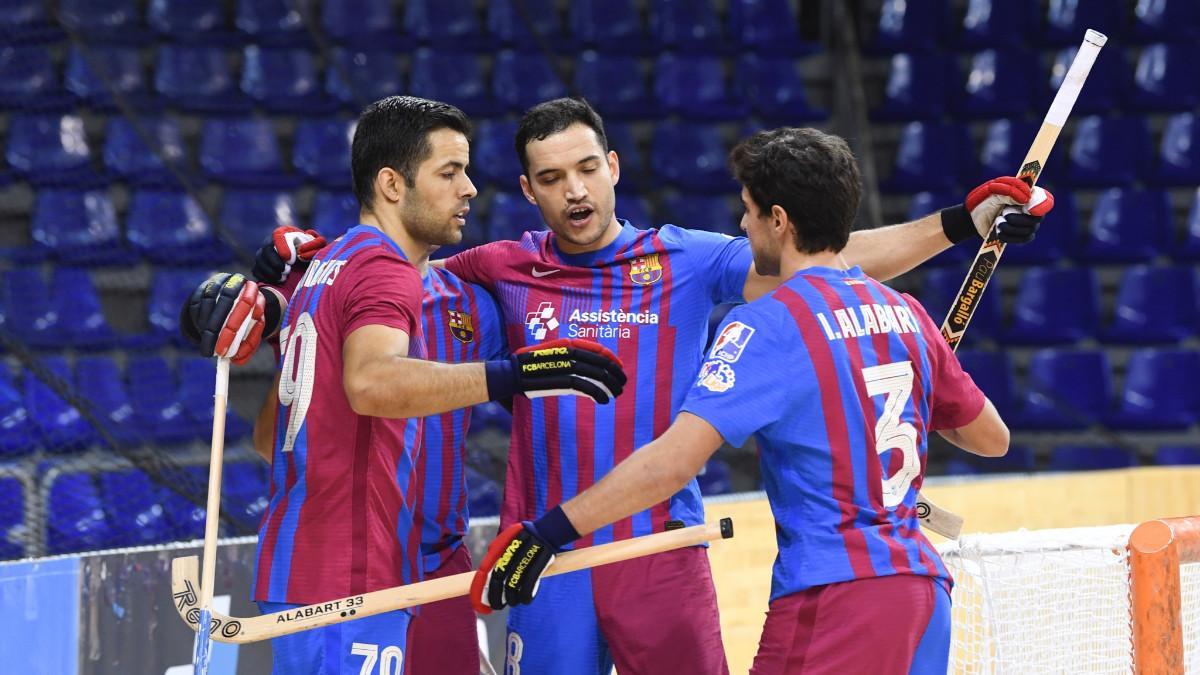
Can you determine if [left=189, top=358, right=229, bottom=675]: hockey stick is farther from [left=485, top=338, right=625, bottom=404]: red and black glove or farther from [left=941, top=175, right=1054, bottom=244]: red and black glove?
[left=941, top=175, right=1054, bottom=244]: red and black glove

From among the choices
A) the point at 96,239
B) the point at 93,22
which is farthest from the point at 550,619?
the point at 93,22

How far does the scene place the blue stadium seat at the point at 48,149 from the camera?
7.79m

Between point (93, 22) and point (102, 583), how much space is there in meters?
4.83

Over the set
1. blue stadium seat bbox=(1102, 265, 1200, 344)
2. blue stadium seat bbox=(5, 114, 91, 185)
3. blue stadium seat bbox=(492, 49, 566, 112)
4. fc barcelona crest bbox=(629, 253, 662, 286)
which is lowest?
fc barcelona crest bbox=(629, 253, 662, 286)

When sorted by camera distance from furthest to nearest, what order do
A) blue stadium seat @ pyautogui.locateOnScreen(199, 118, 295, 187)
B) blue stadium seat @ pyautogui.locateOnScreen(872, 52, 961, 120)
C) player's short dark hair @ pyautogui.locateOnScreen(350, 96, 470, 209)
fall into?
blue stadium seat @ pyautogui.locateOnScreen(872, 52, 961, 120) < blue stadium seat @ pyautogui.locateOnScreen(199, 118, 295, 187) < player's short dark hair @ pyautogui.locateOnScreen(350, 96, 470, 209)

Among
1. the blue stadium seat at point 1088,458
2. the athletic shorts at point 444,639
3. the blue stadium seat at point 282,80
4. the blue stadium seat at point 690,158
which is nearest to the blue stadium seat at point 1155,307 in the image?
the blue stadium seat at point 1088,458

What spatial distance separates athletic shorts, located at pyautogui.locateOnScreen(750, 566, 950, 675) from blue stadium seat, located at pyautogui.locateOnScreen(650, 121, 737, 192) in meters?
6.80

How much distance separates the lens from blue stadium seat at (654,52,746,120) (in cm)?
995

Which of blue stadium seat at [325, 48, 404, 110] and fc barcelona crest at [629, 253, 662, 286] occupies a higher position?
blue stadium seat at [325, 48, 404, 110]

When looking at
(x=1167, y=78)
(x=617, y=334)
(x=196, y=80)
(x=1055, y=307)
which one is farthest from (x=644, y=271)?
(x=1167, y=78)

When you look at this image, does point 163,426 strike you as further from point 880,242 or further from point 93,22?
point 880,242

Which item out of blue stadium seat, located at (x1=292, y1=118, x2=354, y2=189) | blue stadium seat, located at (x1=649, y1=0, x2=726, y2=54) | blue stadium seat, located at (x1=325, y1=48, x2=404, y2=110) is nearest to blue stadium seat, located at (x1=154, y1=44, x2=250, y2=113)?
blue stadium seat, located at (x1=292, y1=118, x2=354, y2=189)

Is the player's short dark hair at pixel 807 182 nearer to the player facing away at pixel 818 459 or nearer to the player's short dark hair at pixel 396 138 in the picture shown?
the player facing away at pixel 818 459

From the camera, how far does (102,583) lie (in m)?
4.57
